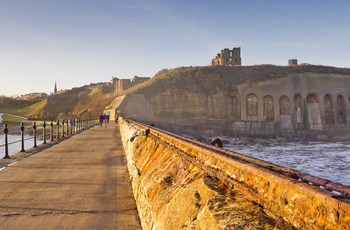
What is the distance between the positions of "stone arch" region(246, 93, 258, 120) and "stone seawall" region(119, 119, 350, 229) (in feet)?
238

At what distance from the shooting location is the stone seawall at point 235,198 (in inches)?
55.8

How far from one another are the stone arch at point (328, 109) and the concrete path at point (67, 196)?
249 ft

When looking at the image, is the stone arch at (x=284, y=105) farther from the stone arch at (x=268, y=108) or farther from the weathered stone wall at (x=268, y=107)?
the stone arch at (x=268, y=108)

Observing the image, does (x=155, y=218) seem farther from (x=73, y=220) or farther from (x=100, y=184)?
(x=100, y=184)

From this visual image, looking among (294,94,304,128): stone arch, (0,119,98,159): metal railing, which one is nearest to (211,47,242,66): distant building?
(294,94,304,128): stone arch

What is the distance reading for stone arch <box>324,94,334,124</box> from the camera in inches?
2995

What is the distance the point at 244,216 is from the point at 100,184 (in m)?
5.18

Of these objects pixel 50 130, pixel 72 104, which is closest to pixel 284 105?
pixel 72 104

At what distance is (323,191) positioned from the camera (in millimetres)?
1419

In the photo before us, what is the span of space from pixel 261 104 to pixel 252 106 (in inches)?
77.3

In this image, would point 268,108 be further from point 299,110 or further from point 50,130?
point 50,130


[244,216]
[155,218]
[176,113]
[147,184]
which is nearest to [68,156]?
[147,184]

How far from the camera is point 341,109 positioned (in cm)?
7800

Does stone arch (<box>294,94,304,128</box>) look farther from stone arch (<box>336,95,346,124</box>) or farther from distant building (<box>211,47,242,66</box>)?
distant building (<box>211,47,242,66</box>)
